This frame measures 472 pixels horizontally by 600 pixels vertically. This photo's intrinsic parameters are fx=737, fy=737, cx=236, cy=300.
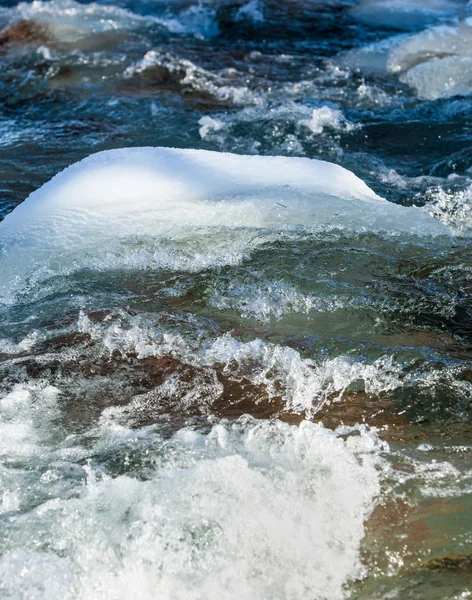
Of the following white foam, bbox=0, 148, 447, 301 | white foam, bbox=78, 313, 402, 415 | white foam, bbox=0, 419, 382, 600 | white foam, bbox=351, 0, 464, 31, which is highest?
white foam, bbox=351, 0, 464, 31

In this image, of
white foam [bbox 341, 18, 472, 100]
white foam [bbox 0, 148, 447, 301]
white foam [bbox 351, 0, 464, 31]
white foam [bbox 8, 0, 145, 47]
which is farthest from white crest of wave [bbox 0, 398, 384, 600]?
white foam [bbox 351, 0, 464, 31]

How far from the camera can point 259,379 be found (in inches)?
→ 74.6

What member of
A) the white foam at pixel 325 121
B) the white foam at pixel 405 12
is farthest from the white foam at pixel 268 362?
the white foam at pixel 405 12

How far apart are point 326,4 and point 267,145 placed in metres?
3.15

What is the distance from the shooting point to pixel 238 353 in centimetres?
198

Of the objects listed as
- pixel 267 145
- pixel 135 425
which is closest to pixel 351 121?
pixel 267 145

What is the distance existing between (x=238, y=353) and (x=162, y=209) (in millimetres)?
756

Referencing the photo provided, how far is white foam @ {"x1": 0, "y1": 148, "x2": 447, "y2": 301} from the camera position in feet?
7.89

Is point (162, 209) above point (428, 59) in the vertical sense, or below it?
below

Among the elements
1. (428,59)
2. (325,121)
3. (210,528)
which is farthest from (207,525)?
(428,59)

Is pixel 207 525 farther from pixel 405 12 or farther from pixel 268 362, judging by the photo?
pixel 405 12

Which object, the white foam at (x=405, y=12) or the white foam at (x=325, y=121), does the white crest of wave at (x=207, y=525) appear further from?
the white foam at (x=405, y=12)

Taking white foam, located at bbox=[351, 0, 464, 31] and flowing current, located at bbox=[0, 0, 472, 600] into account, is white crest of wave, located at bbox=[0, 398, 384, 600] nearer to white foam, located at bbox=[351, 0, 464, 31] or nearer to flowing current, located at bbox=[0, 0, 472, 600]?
flowing current, located at bbox=[0, 0, 472, 600]

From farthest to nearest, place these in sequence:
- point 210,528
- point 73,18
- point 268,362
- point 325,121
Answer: point 73,18, point 325,121, point 268,362, point 210,528
